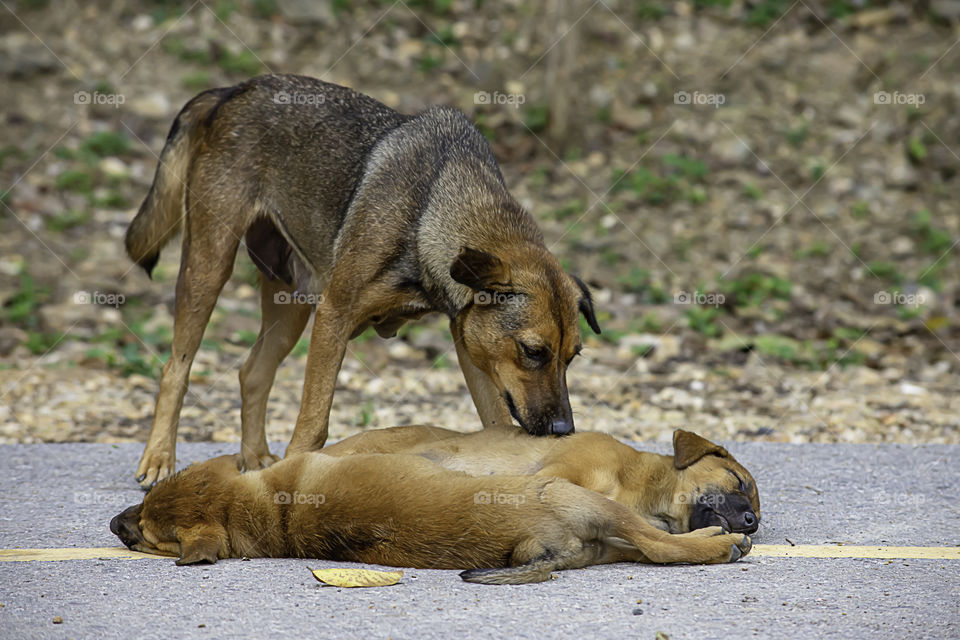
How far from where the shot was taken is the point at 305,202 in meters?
7.09

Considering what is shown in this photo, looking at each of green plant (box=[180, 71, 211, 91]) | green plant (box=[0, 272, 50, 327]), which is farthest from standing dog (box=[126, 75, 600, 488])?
green plant (box=[180, 71, 211, 91])

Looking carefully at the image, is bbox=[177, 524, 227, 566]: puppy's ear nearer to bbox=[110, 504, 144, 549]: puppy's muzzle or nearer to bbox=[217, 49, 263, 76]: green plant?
bbox=[110, 504, 144, 549]: puppy's muzzle

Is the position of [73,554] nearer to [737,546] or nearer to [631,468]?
[631,468]

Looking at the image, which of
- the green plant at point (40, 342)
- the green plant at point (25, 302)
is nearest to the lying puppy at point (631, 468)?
the green plant at point (40, 342)

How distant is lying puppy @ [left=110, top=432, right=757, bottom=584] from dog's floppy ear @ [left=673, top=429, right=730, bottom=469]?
0.48 meters

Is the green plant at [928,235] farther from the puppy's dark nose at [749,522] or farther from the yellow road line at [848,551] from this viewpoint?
the puppy's dark nose at [749,522]

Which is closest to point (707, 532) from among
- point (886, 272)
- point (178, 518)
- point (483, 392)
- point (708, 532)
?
point (708, 532)

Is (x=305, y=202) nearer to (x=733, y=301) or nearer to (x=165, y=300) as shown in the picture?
(x=165, y=300)

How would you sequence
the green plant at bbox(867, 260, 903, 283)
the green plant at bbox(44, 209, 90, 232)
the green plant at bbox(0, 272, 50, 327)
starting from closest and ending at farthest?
the green plant at bbox(0, 272, 50, 327) < the green plant at bbox(867, 260, 903, 283) < the green plant at bbox(44, 209, 90, 232)

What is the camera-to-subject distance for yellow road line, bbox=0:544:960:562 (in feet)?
16.8

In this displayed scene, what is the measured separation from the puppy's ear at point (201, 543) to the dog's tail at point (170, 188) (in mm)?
3034

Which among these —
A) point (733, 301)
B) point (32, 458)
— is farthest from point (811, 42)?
point (32, 458)

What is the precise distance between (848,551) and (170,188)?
5.02 meters

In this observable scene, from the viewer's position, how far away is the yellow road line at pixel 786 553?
512 cm
